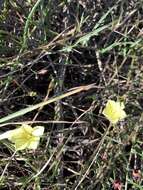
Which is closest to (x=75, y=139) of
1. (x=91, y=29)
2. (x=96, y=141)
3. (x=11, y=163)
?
(x=96, y=141)

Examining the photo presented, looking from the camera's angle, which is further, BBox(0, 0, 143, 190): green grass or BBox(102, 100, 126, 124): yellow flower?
BBox(0, 0, 143, 190): green grass

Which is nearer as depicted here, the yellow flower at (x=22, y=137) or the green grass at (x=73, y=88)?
the yellow flower at (x=22, y=137)

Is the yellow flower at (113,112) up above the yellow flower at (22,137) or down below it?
above

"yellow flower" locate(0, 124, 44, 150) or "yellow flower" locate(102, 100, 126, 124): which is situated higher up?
"yellow flower" locate(102, 100, 126, 124)
